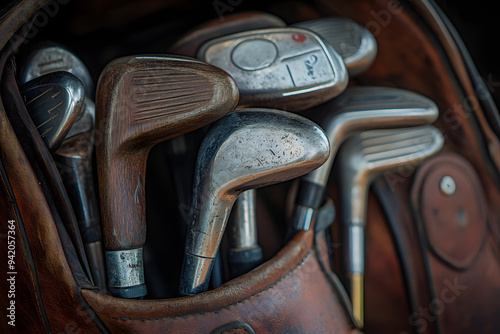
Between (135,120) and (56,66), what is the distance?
197mm

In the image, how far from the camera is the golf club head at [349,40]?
703 millimetres

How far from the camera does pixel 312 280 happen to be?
1.87 ft

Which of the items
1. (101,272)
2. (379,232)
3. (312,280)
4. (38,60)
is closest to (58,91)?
(38,60)

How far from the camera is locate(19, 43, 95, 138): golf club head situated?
594 mm

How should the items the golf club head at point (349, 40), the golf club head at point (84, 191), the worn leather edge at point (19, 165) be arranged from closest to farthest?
the worn leather edge at point (19, 165)
the golf club head at point (84, 191)
the golf club head at point (349, 40)

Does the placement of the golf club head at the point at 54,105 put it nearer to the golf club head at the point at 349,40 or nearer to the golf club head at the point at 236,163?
the golf club head at the point at 236,163

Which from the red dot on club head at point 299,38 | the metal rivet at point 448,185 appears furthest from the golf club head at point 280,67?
the metal rivet at point 448,185

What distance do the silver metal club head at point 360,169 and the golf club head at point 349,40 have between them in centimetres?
14

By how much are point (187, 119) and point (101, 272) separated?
0.86 ft

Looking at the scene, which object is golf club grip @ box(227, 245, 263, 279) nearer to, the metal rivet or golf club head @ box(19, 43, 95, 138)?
golf club head @ box(19, 43, 95, 138)

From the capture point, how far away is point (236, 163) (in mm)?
507

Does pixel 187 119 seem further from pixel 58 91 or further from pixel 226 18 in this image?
pixel 226 18

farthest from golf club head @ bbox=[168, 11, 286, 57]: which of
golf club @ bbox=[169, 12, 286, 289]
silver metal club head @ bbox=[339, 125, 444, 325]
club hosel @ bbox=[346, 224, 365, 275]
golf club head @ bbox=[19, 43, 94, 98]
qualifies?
club hosel @ bbox=[346, 224, 365, 275]

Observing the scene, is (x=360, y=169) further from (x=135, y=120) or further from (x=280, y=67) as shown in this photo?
(x=135, y=120)
